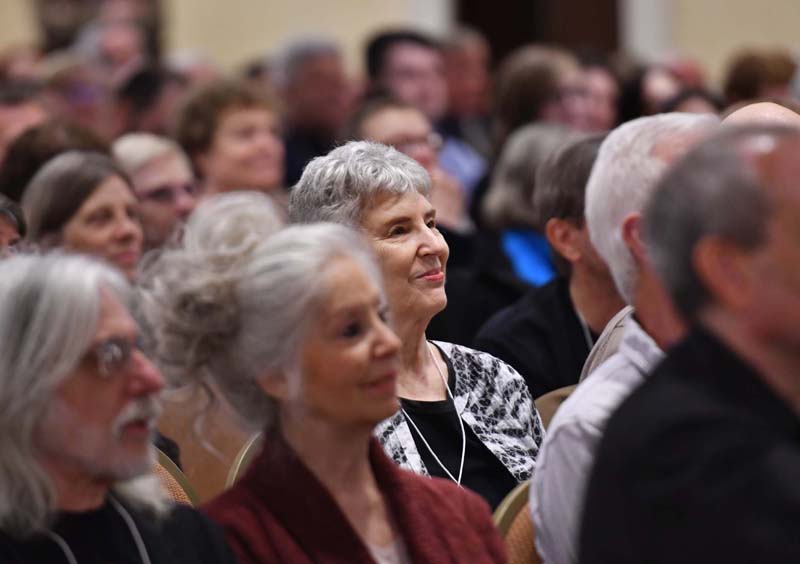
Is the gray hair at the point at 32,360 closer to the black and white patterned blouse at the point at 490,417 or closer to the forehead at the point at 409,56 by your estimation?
the black and white patterned blouse at the point at 490,417

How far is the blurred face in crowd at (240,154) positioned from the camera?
19.3 ft

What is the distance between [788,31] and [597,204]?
811cm

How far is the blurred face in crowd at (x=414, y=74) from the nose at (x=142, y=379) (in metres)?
5.87

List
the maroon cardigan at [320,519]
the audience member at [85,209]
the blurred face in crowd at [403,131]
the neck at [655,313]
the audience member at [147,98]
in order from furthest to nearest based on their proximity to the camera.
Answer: the audience member at [147,98] → the blurred face in crowd at [403,131] → the audience member at [85,209] → the neck at [655,313] → the maroon cardigan at [320,519]

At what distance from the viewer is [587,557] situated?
201 cm

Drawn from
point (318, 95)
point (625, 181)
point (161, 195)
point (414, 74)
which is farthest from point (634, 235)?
point (414, 74)

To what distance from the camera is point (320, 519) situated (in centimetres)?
233

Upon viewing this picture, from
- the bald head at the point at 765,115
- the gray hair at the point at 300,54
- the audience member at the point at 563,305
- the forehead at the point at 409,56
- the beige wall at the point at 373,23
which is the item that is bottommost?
the beige wall at the point at 373,23

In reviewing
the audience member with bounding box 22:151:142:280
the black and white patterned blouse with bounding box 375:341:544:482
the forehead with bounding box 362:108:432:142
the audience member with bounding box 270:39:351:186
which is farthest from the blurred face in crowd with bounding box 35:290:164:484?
the audience member with bounding box 270:39:351:186

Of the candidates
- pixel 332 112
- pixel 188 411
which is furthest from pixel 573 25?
pixel 188 411

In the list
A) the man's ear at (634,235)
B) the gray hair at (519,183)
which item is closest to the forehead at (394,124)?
the gray hair at (519,183)

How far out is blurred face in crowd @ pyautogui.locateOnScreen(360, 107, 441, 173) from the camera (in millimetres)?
5449

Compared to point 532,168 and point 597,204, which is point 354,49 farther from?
point 597,204

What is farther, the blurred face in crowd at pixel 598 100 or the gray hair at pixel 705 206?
the blurred face in crowd at pixel 598 100
